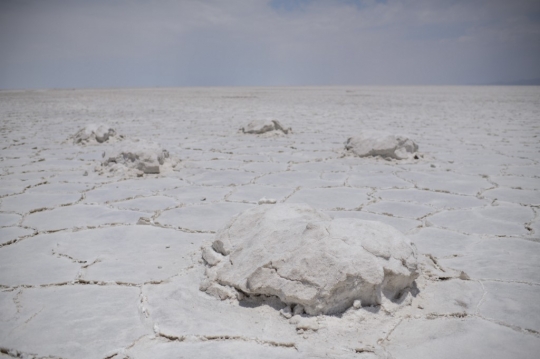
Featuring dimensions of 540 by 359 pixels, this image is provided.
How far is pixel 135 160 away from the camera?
3641 mm

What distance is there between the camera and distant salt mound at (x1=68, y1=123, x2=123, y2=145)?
17.4ft

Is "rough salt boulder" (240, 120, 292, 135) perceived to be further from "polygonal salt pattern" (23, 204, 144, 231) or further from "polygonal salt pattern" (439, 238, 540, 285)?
"polygonal salt pattern" (439, 238, 540, 285)

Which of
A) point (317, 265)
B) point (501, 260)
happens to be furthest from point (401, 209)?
point (317, 265)

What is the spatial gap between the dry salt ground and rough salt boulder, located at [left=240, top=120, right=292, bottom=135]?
1.51m

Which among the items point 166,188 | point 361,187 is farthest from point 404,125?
point 166,188

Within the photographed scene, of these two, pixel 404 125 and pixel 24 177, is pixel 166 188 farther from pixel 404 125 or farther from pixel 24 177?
pixel 404 125

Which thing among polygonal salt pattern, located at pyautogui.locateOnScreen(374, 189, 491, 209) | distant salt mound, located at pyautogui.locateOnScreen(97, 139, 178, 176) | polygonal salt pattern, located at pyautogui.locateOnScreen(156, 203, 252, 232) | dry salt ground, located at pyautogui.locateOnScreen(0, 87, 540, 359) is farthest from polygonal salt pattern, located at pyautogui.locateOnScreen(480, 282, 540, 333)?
distant salt mound, located at pyautogui.locateOnScreen(97, 139, 178, 176)

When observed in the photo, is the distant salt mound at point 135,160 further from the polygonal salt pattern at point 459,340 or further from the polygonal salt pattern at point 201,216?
the polygonal salt pattern at point 459,340

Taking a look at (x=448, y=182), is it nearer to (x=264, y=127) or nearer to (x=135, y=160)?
(x=135, y=160)

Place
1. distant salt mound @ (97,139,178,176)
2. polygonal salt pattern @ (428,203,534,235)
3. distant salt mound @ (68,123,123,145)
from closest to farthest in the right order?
polygonal salt pattern @ (428,203,534,235) < distant salt mound @ (97,139,178,176) < distant salt mound @ (68,123,123,145)

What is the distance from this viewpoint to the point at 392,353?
1217 millimetres

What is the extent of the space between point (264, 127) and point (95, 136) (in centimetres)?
231

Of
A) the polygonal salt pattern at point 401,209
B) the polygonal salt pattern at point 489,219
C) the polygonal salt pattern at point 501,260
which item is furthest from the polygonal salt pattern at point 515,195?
the polygonal salt pattern at point 501,260

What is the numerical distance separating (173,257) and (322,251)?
2.58 feet
